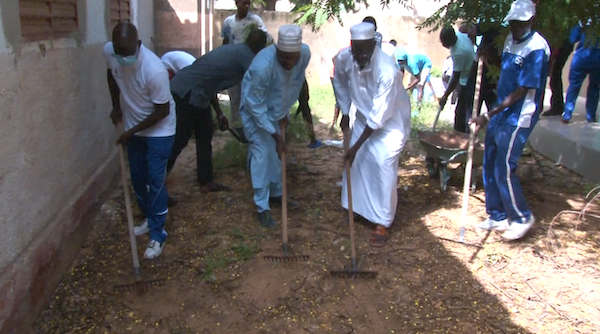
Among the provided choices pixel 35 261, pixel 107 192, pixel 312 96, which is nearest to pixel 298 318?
pixel 35 261

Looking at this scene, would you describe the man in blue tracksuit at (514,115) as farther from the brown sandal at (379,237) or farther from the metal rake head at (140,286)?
the metal rake head at (140,286)

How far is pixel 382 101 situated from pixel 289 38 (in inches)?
34.2

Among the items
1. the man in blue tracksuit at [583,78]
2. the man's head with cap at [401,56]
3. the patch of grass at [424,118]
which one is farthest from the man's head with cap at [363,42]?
the man's head with cap at [401,56]

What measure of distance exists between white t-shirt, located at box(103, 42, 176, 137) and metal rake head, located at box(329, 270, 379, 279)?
1.59 metres

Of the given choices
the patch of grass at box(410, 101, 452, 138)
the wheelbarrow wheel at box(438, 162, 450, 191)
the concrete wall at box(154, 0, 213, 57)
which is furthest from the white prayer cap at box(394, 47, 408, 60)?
the wheelbarrow wheel at box(438, 162, 450, 191)

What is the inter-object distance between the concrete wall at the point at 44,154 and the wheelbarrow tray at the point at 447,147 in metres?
3.26

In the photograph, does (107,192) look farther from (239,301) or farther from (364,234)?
(364,234)

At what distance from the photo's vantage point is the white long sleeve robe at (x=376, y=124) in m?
3.93

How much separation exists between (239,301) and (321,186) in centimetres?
225

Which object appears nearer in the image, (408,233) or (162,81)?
(162,81)

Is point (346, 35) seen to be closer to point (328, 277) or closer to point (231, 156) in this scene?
point (231, 156)

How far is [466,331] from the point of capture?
308cm

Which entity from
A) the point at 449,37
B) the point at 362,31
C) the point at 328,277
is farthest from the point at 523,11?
the point at 328,277

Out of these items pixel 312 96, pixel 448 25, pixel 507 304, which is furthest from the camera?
pixel 312 96
